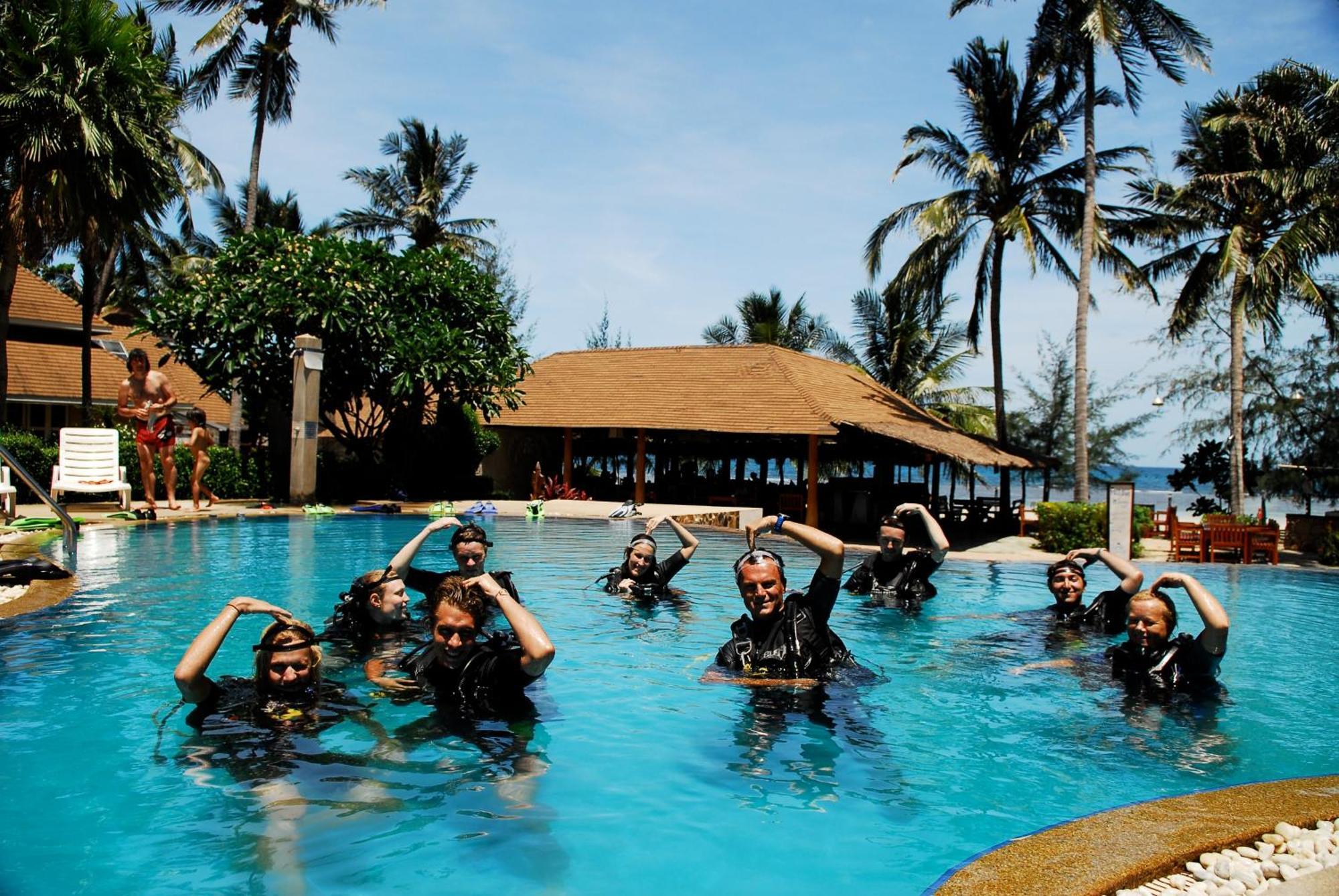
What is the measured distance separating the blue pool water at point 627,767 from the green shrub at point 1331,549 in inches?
354

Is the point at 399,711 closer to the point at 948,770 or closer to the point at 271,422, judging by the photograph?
the point at 948,770

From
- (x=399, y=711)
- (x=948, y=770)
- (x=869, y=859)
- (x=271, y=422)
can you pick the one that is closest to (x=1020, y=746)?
(x=948, y=770)

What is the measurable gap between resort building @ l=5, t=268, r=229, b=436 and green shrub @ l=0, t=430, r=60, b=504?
9629 mm

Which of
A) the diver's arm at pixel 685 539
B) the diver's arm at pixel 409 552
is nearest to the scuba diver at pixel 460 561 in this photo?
the diver's arm at pixel 409 552

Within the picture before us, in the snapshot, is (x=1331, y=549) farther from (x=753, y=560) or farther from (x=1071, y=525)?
(x=753, y=560)

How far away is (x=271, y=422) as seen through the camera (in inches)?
939

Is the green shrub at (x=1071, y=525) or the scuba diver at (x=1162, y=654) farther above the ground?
the green shrub at (x=1071, y=525)

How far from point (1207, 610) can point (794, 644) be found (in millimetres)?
2451

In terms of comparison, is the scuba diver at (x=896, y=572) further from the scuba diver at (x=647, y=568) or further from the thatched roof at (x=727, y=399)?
the thatched roof at (x=727, y=399)

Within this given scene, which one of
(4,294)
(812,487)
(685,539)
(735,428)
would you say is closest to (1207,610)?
(685,539)

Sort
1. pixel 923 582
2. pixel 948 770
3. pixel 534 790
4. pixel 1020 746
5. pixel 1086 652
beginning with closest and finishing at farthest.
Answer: pixel 534 790
pixel 948 770
pixel 1020 746
pixel 1086 652
pixel 923 582

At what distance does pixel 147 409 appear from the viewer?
Answer: 16234 mm

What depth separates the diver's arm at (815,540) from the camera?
18.4ft

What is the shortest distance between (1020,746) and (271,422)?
20881 mm
